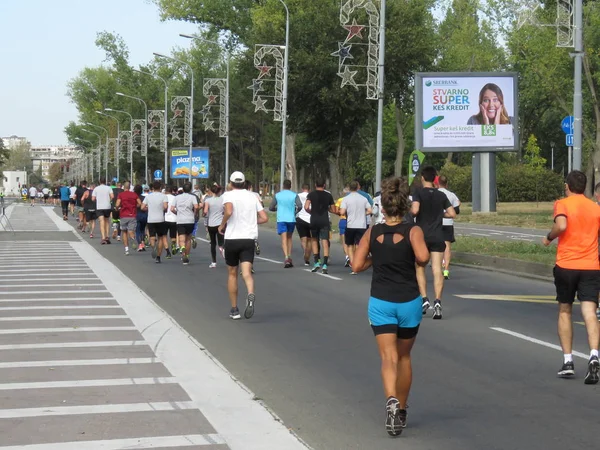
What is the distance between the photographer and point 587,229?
909cm

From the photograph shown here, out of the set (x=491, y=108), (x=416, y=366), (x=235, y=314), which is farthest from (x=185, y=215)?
(x=491, y=108)

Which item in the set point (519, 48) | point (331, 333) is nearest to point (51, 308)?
point (331, 333)

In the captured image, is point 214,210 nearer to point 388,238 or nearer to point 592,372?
point 592,372

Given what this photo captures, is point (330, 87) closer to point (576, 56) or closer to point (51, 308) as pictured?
point (576, 56)

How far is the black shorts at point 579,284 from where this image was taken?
8.99 metres

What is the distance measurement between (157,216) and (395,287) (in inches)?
650

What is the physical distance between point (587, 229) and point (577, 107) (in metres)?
12.9

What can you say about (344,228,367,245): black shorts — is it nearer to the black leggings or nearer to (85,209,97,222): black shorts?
the black leggings

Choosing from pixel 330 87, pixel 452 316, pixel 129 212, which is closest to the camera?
pixel 452 316

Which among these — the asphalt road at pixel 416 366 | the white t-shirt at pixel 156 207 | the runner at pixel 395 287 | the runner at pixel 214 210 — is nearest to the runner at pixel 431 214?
the asphalt road at pixel 416 366

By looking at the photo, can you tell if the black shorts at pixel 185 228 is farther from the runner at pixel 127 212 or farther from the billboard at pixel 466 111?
the billboard at pixel 466 111

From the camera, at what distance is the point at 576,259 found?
9.06 m

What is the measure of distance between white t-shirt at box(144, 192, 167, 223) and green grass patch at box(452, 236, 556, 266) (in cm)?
673

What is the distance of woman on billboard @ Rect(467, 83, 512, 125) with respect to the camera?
146 feet
